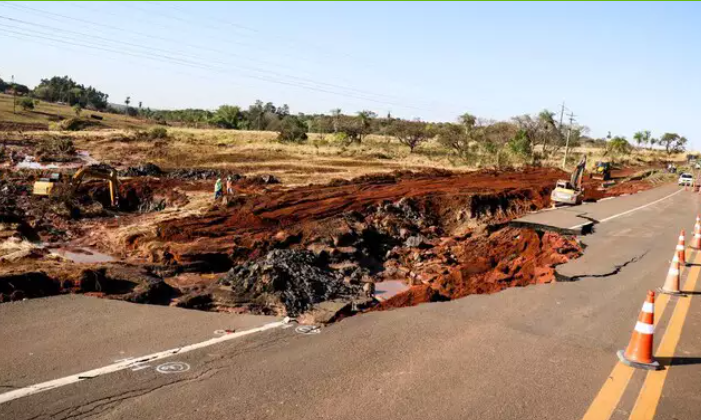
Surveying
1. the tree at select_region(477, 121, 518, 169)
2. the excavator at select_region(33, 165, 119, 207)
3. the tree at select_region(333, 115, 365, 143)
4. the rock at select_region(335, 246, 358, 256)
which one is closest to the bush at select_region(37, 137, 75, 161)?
the excavator at select_region(33, 165, 119, 207)

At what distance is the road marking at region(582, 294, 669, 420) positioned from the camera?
494cm

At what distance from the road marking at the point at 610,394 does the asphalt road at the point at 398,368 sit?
0.04m

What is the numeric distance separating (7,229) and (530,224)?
16562 mm

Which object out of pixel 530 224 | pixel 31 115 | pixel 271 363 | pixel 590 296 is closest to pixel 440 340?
pixel 271 363

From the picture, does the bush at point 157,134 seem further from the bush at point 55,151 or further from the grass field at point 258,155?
the bush at point 55,151

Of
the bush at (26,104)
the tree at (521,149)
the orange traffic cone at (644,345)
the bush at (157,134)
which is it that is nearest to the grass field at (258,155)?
the bush at (157,134)

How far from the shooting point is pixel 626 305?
866 cm

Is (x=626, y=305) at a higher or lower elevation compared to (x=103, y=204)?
higher

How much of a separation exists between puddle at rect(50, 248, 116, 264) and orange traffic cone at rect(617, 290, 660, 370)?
1423 cm

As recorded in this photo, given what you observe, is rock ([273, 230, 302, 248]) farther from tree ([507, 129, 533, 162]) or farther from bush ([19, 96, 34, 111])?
bush ([19, 96, 34, 111])

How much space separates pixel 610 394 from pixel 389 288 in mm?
7299

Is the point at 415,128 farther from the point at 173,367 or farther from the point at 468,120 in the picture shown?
the point at 173,367

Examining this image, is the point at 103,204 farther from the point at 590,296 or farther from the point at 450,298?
the point at 590,296

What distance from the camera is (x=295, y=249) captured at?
13312 mm
